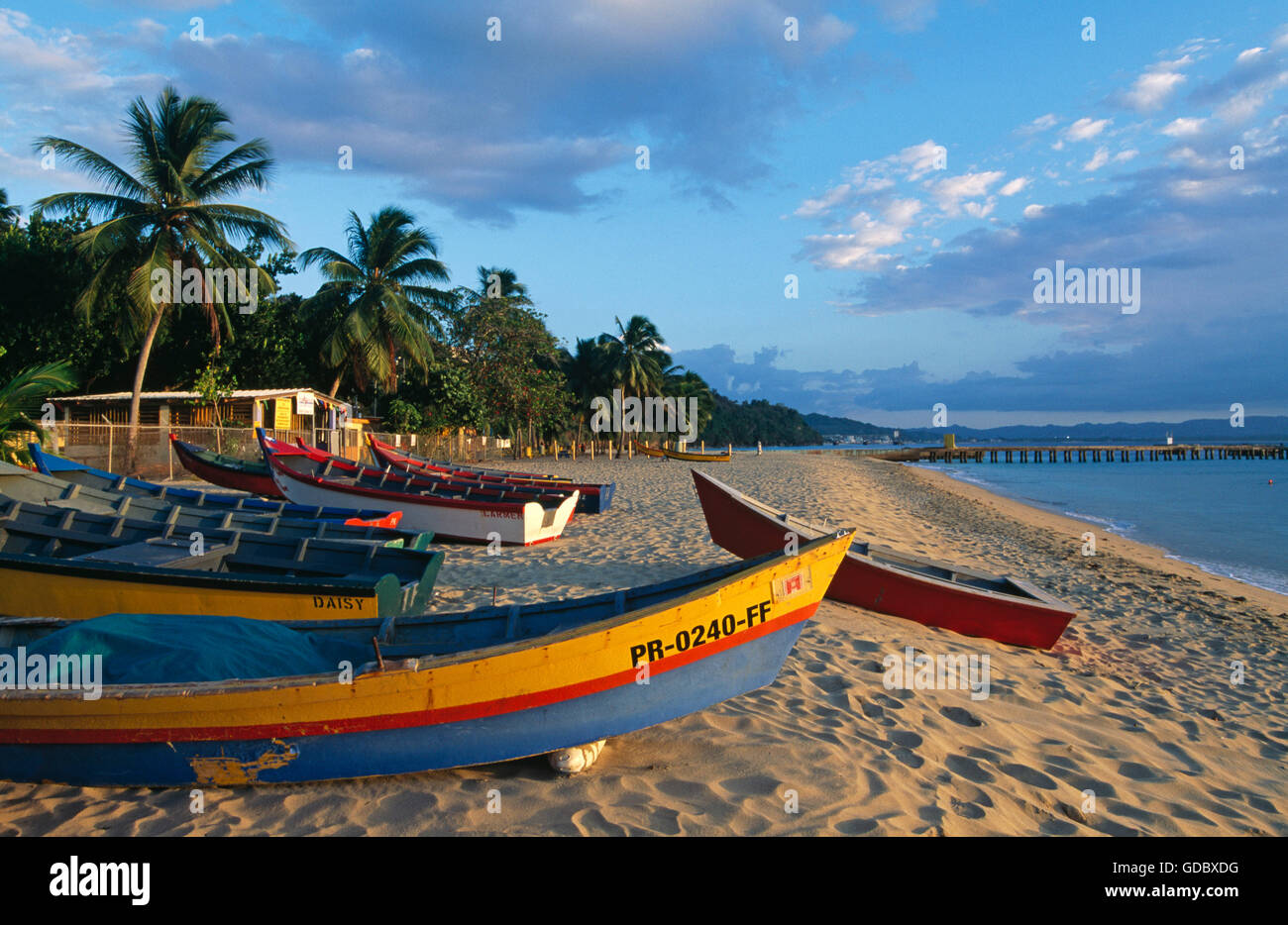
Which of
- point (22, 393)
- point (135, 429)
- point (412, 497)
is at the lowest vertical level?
point (412, 497)

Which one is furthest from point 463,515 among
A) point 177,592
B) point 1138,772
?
point 1138,772

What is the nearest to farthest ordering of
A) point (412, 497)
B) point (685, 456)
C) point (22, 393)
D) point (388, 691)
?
point (388, 691) < point (412, 497) < point (22, 393) < point (685, 456)

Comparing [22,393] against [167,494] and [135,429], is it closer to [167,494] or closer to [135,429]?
[167,494]

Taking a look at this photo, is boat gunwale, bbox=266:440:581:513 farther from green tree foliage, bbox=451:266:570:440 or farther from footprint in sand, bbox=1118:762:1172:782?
green tree foliage, bbox=451:266:570:440

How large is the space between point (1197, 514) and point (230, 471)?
3248 centimetres

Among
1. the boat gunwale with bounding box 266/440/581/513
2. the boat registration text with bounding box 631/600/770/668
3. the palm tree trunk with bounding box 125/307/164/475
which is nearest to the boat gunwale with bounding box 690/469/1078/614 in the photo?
the boat gunwale with bounding box 266/440/581/513

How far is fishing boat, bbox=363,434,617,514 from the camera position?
15.5 metres

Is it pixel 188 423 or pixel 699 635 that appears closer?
pixel 699 635

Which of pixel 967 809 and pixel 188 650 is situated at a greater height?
pixel 188 650

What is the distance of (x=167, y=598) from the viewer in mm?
5730

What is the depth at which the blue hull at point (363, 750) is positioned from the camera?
3.43m

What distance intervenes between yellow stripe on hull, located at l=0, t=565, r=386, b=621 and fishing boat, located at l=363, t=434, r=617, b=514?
28.8ft
